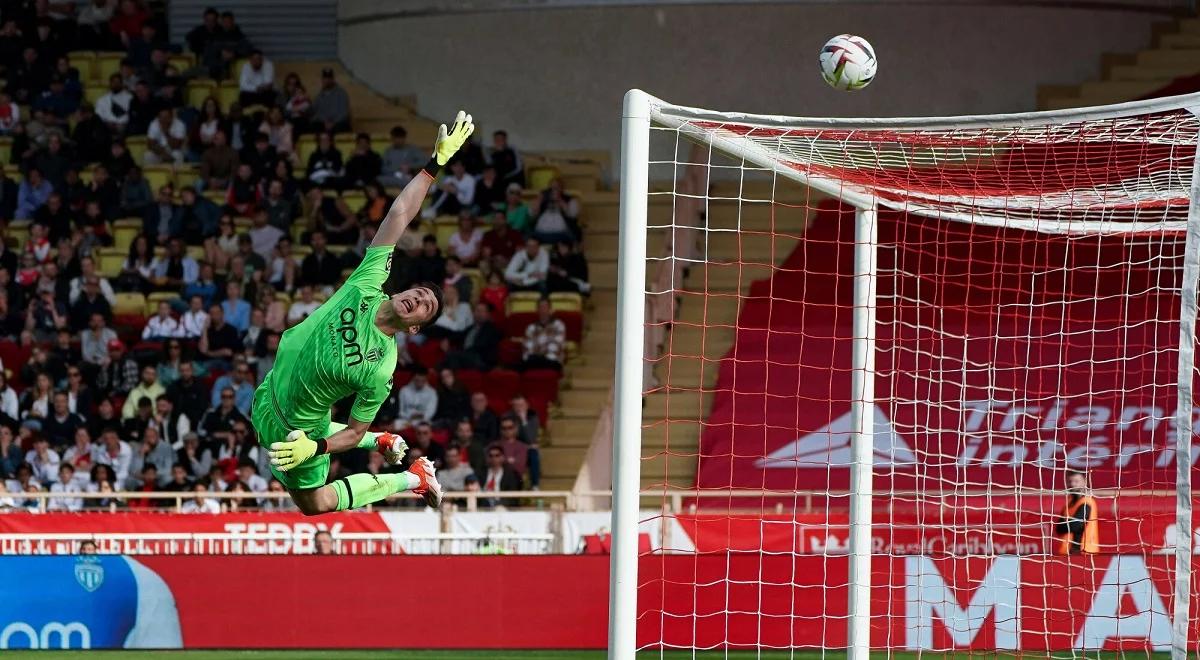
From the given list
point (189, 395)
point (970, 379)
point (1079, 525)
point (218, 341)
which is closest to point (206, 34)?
point (218, 341)

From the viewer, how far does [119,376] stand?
1722 cm

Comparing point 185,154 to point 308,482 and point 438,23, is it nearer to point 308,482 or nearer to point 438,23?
point 438,23

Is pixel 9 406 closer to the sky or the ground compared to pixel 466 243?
closer to the ground

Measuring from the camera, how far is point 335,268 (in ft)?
59.4

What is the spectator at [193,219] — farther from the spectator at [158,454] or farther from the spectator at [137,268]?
the spectator at [158,454]

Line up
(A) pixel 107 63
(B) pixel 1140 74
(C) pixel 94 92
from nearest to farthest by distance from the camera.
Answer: (B) pixel 1140 74 → (C) pixel 94 92 → (A) pixel 107 63

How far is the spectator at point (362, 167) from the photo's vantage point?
63.5 feet

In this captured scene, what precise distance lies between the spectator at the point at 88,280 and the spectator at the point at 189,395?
1.84 meters

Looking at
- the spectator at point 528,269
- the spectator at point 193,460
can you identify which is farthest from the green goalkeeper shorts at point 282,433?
the spectator at point 528,269

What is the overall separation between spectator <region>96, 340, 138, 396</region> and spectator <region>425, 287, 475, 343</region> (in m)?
2.94

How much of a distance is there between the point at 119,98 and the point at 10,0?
104 inches

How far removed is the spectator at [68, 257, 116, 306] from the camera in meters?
18.2

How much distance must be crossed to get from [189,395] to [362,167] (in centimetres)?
385

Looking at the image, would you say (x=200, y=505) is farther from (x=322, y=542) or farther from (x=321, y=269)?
(x=321, y=269)
